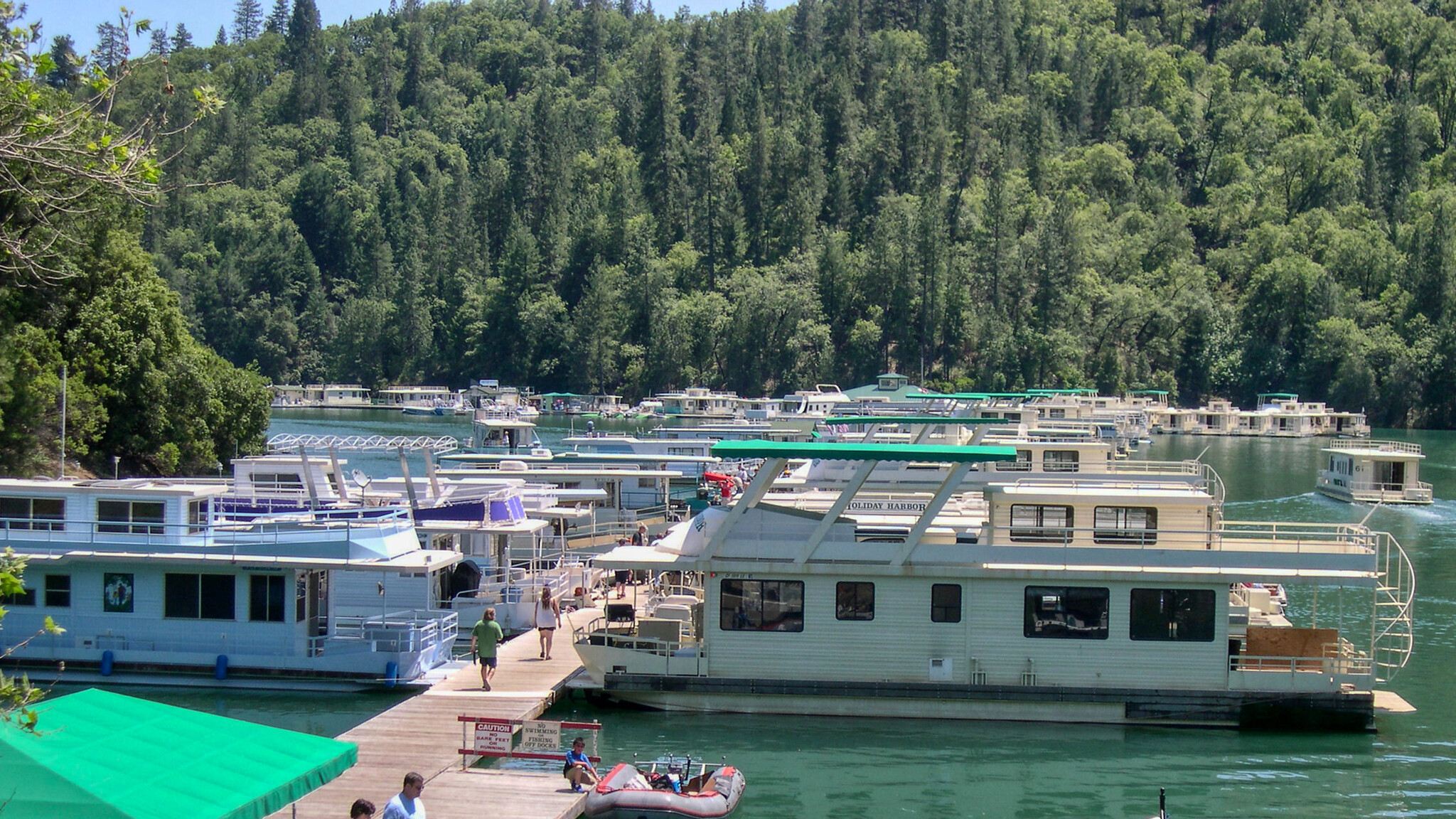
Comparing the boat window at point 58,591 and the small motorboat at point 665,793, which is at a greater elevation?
the boat window at point 58,591

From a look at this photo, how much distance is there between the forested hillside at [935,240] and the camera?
14638cm

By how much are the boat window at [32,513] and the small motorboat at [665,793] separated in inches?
557

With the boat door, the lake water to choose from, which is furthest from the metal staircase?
the boat door

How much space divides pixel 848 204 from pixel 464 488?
137 m

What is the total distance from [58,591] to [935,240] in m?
129

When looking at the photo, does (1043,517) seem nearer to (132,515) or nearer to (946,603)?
(946,603)

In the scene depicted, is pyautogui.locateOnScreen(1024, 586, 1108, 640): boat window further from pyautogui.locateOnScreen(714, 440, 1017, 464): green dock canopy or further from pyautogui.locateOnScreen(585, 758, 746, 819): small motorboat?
pyautogui.locateOnScreen(585, 758, 746, 819): small motorboat

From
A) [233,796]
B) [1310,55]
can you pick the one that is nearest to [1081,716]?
[233,796]

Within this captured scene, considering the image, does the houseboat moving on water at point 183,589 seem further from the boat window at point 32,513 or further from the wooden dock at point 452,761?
the wooden dock at point 452,761

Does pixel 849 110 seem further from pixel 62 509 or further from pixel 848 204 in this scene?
pixel 62 509

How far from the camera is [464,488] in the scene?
38.9m

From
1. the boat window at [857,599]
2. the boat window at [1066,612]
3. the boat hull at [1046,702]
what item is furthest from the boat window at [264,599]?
the boat window at [1066,612]

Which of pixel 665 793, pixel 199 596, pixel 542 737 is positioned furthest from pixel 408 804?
pixel 199 596

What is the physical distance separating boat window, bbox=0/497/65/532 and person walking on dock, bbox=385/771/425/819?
15.9m
